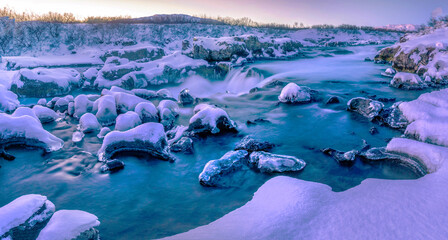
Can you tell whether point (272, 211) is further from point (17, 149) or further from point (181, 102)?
point (181, 102)

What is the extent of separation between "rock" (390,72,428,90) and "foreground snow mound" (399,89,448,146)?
398 centimetres

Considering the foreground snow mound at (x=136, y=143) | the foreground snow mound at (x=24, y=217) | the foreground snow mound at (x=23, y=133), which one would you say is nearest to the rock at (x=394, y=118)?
the foreground snow mound at (x=136, y=143)

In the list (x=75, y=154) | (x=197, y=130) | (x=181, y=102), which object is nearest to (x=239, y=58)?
(x=181, y=102)

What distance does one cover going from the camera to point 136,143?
4.87m

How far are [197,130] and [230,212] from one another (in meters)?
3.18

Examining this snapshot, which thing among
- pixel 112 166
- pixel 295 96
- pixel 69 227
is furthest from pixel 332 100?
pixel 69 227

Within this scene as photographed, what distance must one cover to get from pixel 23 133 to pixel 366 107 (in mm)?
8731

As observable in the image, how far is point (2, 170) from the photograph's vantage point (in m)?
4.45

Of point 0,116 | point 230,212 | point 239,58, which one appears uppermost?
point 239,58

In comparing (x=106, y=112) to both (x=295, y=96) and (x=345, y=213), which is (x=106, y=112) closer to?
(x=295, y=96)

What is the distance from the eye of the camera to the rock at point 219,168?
3.88 meters

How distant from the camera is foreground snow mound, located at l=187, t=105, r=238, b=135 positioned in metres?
6.06

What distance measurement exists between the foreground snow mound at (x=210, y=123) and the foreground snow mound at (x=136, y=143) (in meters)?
A: 1.26

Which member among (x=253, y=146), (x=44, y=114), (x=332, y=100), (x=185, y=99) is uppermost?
(x=332, y=100)
